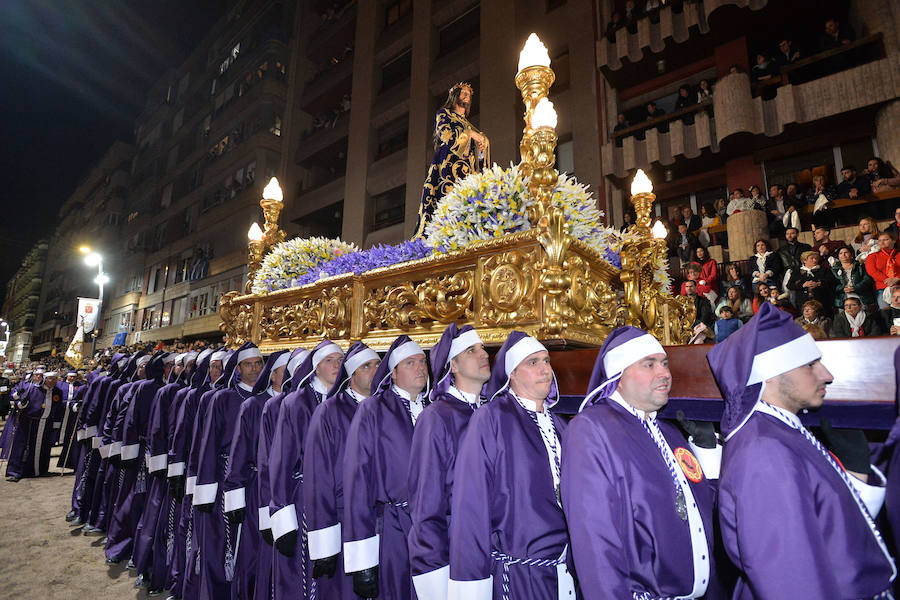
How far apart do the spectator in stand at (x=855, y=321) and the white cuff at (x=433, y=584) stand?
302 inches

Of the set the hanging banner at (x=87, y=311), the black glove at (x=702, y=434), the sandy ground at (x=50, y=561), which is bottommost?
the sandy ground at (x=50, y=561)

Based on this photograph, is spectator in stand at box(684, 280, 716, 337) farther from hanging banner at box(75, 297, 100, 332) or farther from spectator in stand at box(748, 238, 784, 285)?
hanging banner at box(75, 297, 100, 332)

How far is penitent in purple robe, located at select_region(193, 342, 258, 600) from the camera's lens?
4602mm

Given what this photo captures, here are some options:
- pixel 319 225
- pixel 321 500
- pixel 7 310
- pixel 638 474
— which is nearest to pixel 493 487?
pixel 638 474

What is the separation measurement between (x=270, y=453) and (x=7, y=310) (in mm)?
118673

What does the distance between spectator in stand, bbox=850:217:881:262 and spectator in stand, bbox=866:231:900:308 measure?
5.2 inches

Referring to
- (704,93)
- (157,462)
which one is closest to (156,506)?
(157,462)

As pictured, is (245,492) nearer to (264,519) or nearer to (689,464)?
(264,519)

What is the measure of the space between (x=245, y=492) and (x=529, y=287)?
373 centimetres

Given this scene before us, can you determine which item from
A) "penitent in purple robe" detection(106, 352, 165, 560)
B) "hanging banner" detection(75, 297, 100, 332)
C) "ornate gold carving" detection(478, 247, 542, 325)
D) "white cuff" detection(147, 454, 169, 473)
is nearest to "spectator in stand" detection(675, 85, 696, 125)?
"ornate gold carving" detection(478, 247, 542, 325)

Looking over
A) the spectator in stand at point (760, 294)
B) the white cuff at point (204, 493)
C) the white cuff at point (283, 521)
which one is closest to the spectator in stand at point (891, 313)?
the spectator in stand at point (760, 294)

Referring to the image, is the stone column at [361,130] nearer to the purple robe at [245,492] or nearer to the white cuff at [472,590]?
the purple robe at [245,492]

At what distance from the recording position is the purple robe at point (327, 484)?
137 inches

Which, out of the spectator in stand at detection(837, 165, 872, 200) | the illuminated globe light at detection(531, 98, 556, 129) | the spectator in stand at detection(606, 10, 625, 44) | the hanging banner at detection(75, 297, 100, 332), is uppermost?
the spectator in stand at detection(606, 10, 625, 44)
